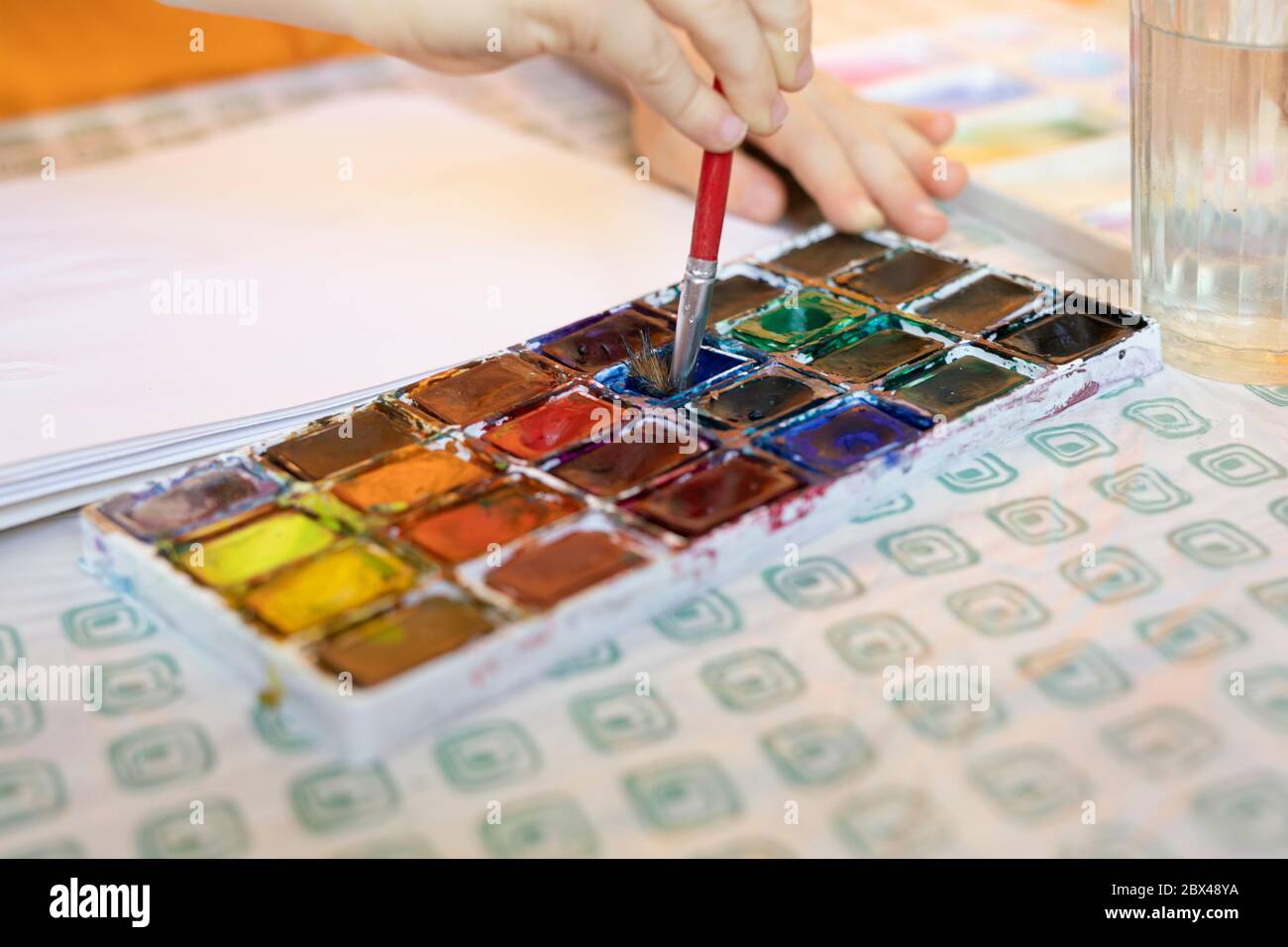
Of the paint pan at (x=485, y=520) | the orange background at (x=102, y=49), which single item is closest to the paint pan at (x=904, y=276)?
the paint pan at (x=485, y=520)

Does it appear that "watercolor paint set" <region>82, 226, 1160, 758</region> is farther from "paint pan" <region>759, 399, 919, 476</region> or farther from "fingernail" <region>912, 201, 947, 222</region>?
"fingernail" <region>912, 201, 947, 222</region>

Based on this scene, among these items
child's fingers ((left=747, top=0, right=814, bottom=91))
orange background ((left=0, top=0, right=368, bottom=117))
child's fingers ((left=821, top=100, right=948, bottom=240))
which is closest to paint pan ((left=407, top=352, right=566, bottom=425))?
child's fingers ((left=747, top=0, right=814, bottom=91))

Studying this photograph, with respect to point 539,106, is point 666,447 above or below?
below

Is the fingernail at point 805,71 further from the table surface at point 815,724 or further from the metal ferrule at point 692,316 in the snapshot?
the table surface at point 815,724

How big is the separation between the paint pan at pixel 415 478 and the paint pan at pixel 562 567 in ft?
0.22

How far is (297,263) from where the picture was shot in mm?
893

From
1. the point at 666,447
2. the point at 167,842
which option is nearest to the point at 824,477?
the point at 666,447

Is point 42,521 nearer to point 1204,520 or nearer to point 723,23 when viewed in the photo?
point 723,23

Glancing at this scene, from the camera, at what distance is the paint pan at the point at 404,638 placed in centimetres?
53

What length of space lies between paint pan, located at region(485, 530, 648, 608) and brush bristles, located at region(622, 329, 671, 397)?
133 mm

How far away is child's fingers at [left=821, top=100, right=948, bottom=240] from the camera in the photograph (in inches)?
36.7

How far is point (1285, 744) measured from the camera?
1.74ft
